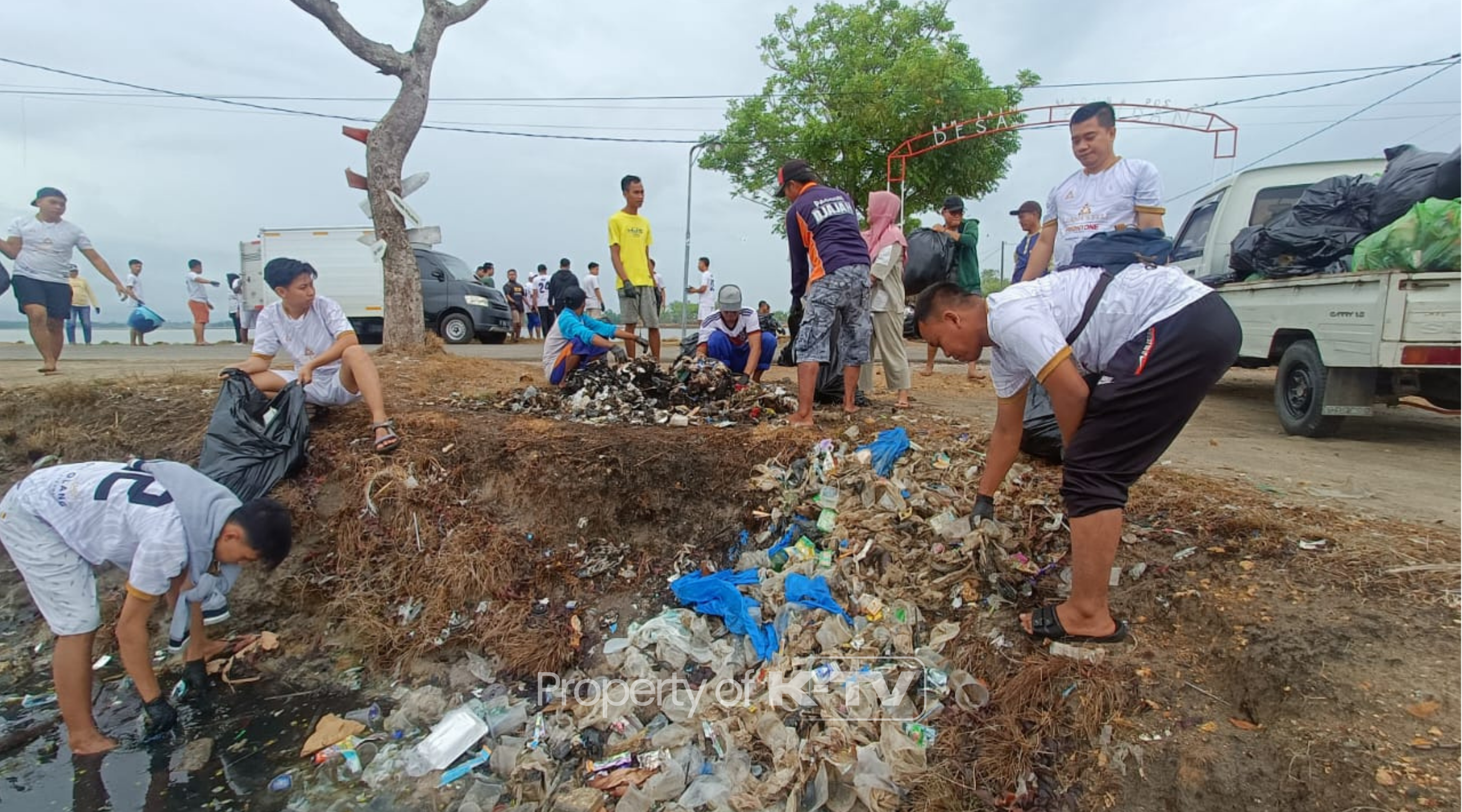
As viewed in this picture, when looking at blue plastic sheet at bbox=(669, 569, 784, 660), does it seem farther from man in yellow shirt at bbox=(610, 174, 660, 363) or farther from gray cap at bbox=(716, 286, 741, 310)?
man in yellow shirt at bbox=(610, 174, 660, 363)

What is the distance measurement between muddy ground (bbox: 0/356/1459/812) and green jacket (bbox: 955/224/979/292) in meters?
1.46

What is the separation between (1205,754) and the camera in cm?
208

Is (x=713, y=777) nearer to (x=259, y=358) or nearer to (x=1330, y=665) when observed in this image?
(x=1330, y=665)

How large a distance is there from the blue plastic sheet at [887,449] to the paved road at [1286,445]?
84 centimetres

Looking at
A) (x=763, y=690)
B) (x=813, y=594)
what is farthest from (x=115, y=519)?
(x=813, y=594)

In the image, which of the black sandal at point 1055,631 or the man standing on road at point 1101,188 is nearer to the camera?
the black sandal at point 1055,631

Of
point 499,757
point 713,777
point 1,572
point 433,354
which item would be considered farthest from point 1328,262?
point 1,572

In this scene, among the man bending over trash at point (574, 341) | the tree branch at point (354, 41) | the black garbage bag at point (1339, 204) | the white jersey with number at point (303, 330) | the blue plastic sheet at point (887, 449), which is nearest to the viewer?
the blue plastic sheet at point (887, 449)

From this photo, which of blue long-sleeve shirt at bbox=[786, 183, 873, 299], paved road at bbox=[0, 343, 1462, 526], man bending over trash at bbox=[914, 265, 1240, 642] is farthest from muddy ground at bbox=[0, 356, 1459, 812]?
blue long-sleeve shirt at bbox=[786, 183, 873, 299]

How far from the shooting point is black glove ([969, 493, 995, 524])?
3.04m

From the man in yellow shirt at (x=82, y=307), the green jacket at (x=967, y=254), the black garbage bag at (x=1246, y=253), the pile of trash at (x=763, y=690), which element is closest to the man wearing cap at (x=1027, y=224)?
the green jacket at (x=967, y=254)

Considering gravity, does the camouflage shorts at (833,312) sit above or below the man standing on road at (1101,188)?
below

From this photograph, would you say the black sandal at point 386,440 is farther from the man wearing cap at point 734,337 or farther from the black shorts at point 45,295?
the black shorts at point 45,295

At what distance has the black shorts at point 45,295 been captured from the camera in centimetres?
554
